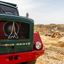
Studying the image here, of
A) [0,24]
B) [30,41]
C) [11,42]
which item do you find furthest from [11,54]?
[0,24]

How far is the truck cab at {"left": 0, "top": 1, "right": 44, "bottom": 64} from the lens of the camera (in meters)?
2.25

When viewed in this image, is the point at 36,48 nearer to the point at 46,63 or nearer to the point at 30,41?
the point at 30,41

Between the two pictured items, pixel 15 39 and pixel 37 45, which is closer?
pixel 15 39

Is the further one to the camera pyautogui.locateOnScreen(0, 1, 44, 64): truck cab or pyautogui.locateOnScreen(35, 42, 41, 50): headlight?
pyautogui.locateOnScreen(35, 42, 41, 50): headlight

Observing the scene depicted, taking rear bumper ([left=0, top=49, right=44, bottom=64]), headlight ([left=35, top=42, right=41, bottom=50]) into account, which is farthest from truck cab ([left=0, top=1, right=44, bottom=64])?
headlight ([left=35, top=42, right=41, bottom=50])

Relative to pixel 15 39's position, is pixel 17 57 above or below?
below

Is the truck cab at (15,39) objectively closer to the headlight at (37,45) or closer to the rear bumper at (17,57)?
the rear bumper at (17,57)

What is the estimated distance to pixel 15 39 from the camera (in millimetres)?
2361

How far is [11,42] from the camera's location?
229 centimetres

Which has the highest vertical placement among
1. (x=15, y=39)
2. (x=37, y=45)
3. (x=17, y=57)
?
(x=15, y=39)

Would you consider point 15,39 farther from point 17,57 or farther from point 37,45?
point 37,45

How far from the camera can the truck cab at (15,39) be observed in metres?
2.25

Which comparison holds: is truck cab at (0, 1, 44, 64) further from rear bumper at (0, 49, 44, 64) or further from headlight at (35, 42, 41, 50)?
headlight at (35, 42, 41, 50)

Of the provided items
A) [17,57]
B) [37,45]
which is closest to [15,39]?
[17,57]
